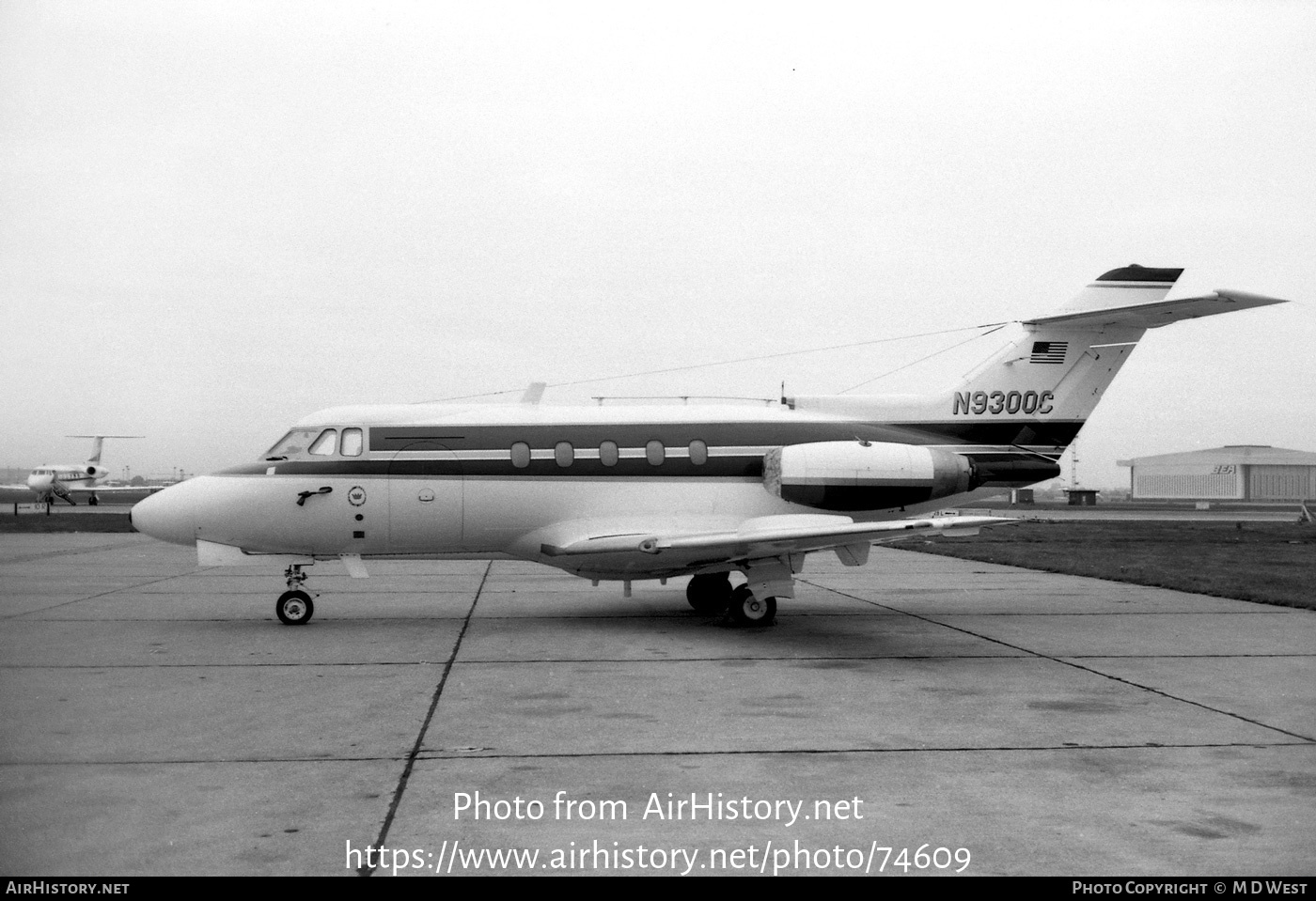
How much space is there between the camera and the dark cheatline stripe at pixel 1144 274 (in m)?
14.9

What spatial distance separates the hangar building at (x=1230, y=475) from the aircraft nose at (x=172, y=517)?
102m

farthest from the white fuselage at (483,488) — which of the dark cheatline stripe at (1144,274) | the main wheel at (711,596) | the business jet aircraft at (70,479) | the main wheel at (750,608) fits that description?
the business jet aircraft at (70,479)

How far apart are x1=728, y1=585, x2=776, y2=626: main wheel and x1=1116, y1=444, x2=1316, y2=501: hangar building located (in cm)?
9786

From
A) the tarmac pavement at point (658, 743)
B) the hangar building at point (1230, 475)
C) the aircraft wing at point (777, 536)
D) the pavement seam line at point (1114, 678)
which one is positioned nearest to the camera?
the tarmac pavement at point (658, 743)

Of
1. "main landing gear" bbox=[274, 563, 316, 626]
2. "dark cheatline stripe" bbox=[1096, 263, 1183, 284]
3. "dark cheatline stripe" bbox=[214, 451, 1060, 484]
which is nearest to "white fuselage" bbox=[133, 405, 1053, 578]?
"dark cheatline stripe" bbox=[214, 451, 1060, 484]

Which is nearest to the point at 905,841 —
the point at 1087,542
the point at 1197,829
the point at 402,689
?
the point at 1197,829

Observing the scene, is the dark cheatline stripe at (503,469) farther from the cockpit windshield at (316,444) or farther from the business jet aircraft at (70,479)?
the business jet aircraft at (70,479)

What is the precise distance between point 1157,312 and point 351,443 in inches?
432

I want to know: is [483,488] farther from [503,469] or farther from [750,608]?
[750,608]

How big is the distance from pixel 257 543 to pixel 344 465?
1517 millimetres

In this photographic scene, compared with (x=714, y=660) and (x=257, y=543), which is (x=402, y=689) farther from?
(x=257, y=543)

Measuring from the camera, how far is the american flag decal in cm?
1517

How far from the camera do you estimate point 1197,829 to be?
5684 mm

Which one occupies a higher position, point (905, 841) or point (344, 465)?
point (344, 465)
